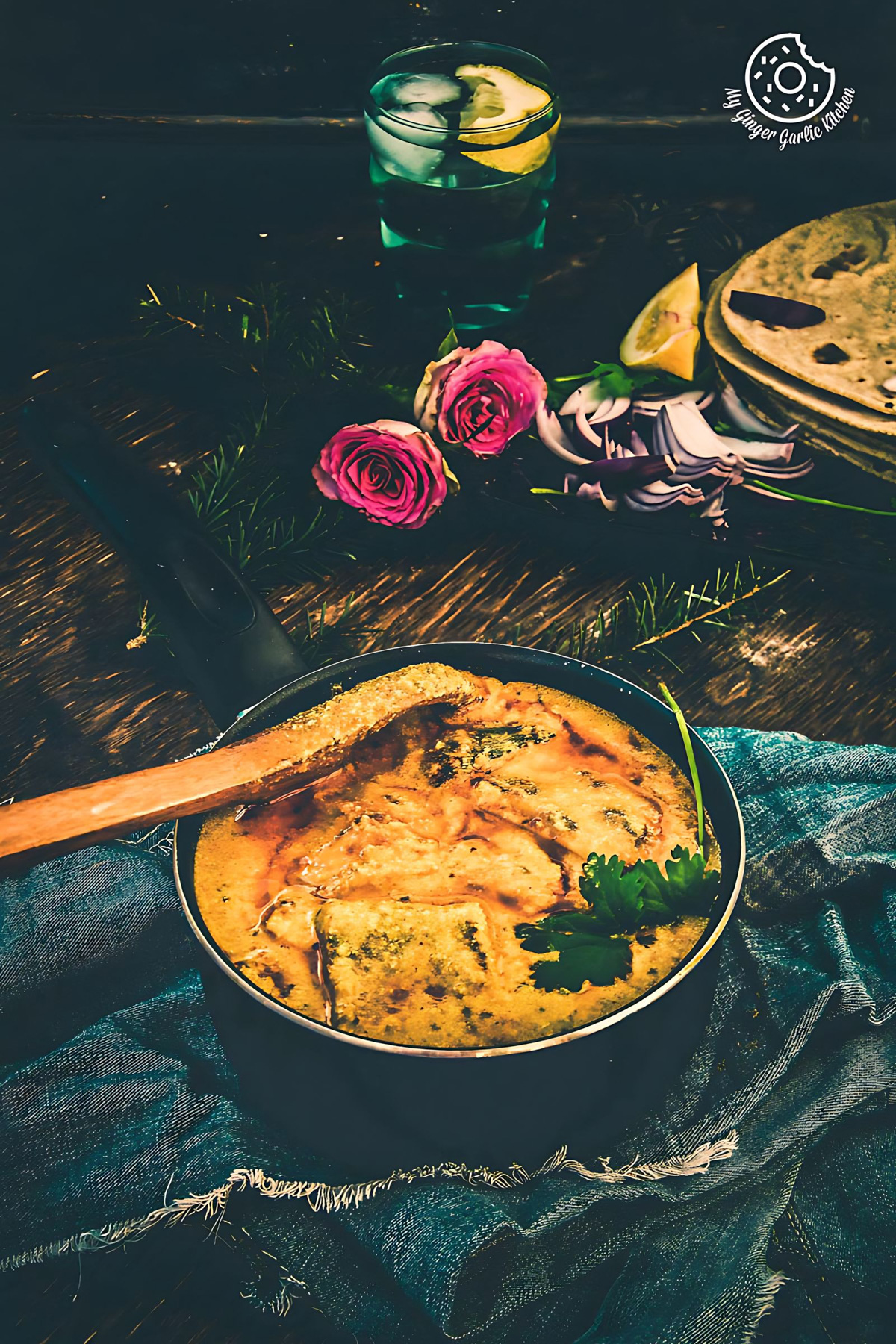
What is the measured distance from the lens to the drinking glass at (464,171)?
156 cm

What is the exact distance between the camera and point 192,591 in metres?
1.19

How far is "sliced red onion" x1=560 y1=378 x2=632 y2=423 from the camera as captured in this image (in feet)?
4.89

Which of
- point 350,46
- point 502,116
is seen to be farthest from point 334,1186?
point 350,46

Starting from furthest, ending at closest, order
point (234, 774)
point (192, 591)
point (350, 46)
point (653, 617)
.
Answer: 1. point (350, 46)
2. point (653, 617)
3. point (192, 591)
4. point (234, 774)

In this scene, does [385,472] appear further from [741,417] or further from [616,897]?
[616,897]

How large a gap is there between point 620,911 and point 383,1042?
0.81ft

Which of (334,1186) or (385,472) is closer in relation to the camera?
(334,1186)

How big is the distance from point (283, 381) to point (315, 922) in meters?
0.98

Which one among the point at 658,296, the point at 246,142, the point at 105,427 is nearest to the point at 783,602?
the point at 658,296

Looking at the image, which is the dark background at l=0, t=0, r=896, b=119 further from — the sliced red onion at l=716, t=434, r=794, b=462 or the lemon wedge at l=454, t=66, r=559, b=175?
the sliced red onion at l=716, t=434, r=794, b=462

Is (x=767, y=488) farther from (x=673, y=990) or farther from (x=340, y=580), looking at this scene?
(x=673, y=990)

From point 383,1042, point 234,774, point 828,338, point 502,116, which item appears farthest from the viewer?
point 502,116

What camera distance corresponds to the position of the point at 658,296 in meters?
1.60

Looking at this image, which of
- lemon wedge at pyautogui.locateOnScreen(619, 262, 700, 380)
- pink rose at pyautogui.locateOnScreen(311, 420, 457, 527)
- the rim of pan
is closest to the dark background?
lemon wedge at pyautogui.locateOnScreen(619, 262, 700, 380)
